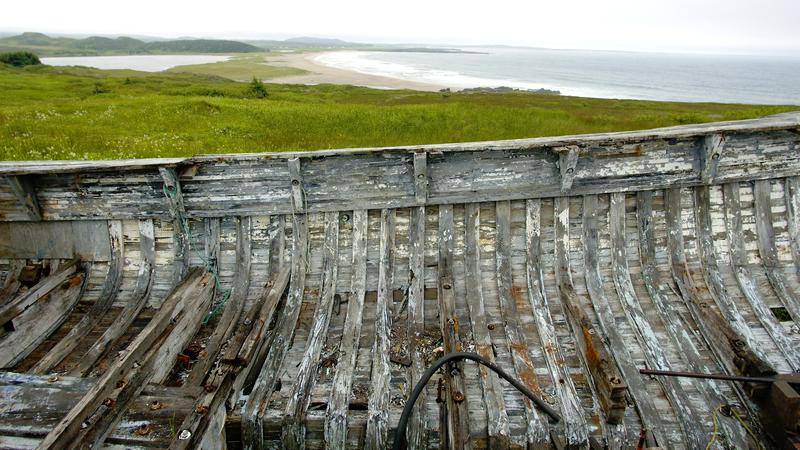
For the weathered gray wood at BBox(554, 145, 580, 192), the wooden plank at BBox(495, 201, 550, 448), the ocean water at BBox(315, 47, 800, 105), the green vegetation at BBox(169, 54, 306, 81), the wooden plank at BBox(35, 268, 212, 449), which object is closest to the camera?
the wooden plank at BBox(35, 268, 212, 449)

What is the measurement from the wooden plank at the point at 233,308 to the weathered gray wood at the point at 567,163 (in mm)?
3886

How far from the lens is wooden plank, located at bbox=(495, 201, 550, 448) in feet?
11.8

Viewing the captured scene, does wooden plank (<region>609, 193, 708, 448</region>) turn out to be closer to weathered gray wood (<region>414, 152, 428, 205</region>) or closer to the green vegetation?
weathered gray wood (<region>414, 152, 428, 205</region>)

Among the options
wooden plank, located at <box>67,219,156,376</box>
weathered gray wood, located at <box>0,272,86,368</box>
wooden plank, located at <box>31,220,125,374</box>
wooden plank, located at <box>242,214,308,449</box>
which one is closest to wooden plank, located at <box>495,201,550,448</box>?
wooden plank, located at <box>242,214,308,449</box>

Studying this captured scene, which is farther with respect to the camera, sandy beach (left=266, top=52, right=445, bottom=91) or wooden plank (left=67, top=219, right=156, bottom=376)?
sandy beach (left=266, top=52, right=445, bottom=91)

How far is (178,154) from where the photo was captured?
11.8m

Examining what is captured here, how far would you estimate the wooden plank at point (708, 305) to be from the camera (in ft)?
13.9

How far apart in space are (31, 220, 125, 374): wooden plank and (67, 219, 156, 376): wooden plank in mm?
89

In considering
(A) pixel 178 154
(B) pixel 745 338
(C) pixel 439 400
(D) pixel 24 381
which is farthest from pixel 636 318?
(A) pixel 178 154

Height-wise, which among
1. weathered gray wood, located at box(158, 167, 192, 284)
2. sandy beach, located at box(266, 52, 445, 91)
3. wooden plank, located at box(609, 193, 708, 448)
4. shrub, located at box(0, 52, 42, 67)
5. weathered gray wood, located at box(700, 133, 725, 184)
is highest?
shrub, located at box(0, 52, 42, 67)

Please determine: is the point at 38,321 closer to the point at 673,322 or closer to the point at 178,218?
the point at 178,218

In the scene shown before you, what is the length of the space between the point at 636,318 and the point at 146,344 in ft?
16.3

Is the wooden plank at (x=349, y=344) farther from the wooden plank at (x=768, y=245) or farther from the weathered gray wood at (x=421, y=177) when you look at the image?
the wooden plank at (x=768, y=245)

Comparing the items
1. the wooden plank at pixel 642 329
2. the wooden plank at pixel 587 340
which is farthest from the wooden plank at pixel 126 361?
the wooden plank at pixel 642 329
